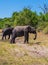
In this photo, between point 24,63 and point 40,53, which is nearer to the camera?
point 24,63

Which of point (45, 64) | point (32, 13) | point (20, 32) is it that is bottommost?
point (45, 64)

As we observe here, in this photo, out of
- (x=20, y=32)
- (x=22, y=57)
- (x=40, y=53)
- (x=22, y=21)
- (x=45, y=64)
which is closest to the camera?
(x=45, y=64)

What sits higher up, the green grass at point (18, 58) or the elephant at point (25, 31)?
the elephant at point (25, 31)

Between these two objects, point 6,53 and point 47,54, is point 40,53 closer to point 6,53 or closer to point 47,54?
point 47,54

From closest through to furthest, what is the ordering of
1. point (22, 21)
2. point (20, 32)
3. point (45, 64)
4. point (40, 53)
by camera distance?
point (45, 64), point (40, 53), point (20, 32), point (22, 21)

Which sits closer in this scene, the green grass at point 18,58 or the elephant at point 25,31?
the green grass at point 18,58

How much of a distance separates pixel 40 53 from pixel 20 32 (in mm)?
5347

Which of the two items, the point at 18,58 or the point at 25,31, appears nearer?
the point at 18,58

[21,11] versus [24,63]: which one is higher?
[21,11]

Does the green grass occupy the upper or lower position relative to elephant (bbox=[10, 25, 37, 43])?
lower

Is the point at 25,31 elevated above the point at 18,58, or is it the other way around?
the point at 25,31

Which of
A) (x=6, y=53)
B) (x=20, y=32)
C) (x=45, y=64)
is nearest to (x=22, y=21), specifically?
(x=20, y=32)

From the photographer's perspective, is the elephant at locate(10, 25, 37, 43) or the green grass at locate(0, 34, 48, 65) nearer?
the green grass at locate(0, 34, 48, 65)

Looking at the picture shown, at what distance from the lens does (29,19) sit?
4553 cm
